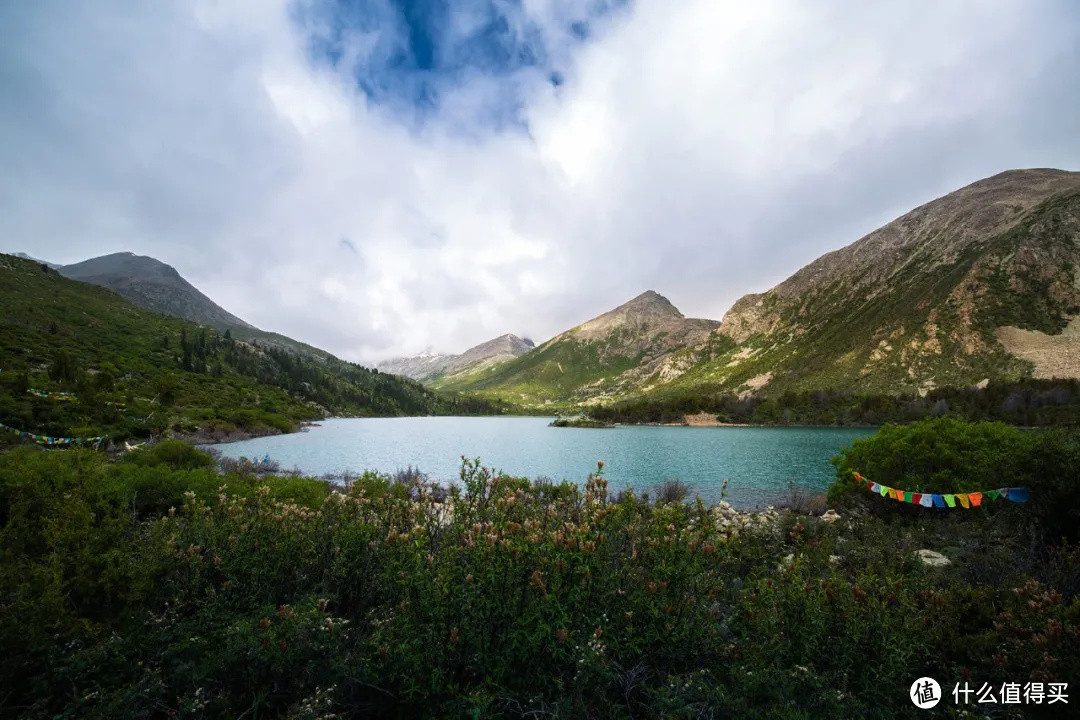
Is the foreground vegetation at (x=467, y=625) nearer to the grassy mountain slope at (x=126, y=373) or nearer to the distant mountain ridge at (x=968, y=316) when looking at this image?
the grassy mountain slope at (x=126, y=373)

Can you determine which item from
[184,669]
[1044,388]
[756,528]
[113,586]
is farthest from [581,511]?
[1044,388]

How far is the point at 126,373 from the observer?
72.6 m

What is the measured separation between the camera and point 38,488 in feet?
20.9

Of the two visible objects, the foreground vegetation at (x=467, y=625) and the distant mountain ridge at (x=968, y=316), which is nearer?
the foreground vegetation at (x=467, y=625)

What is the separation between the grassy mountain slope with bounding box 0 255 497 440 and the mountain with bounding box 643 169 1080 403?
162486 millimetres

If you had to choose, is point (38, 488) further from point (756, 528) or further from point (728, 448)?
point (728, 448)

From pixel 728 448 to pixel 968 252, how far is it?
190088 mm

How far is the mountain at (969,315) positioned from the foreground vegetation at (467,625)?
157 metres

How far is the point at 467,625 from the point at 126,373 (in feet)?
315

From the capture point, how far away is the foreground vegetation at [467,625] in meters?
4.13

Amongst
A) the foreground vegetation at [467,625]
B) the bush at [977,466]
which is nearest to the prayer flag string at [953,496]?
the bush at [977,466]

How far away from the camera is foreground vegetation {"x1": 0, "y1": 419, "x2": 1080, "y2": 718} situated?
4.13m

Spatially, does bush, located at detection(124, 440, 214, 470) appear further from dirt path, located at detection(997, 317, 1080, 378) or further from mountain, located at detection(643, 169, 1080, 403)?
dirt path, located at detection(997, 317, 1080, 378)

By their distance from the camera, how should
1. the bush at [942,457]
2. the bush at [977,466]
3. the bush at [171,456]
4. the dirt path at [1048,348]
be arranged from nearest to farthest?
the bush at [977,466]
the bush at [942,457]
the bush at [171,456]
the dirt path at [1048,348]
